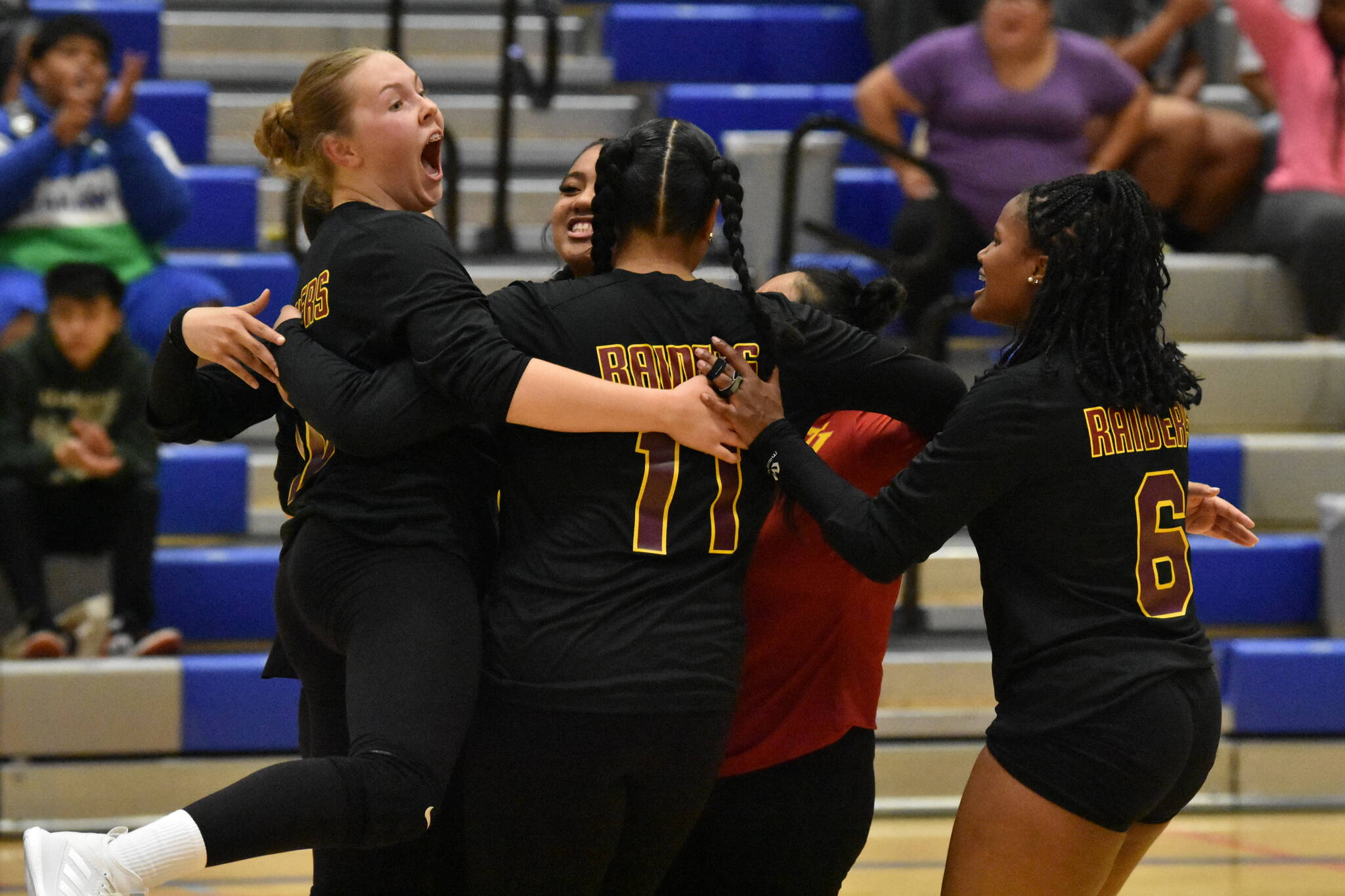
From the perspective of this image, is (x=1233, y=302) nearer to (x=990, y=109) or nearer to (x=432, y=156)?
(x=990, y=109)

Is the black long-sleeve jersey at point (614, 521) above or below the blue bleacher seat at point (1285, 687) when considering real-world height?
above

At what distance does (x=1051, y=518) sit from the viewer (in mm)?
2025

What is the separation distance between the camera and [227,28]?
606 centimetres

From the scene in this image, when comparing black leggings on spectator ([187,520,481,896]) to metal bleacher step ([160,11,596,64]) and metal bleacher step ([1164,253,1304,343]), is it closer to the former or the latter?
metal bleacher step ([1164,253,1304,343])

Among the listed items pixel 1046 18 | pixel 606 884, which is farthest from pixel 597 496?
pixel 1046 18

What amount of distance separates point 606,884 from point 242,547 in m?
2.69

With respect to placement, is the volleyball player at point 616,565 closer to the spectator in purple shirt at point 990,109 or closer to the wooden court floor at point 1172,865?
the wooden court floor at point 1172,865

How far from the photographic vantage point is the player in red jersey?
2.21 m

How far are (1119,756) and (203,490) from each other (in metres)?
3.20

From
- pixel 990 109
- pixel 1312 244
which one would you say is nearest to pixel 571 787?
pixel 990 109

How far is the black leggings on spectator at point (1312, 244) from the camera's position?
5074 millimetres

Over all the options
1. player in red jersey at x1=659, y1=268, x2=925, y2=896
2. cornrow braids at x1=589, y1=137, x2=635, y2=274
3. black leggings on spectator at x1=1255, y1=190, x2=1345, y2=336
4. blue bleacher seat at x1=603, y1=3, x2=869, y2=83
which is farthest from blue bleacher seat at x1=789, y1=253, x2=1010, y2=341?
cornrow braids at x1=589, y1=137, x2=635, y2=274

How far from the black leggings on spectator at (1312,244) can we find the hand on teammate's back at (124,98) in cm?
349

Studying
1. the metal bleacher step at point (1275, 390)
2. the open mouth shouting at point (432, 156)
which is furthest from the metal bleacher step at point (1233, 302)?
the open mouth shouting at point (432, 156)
